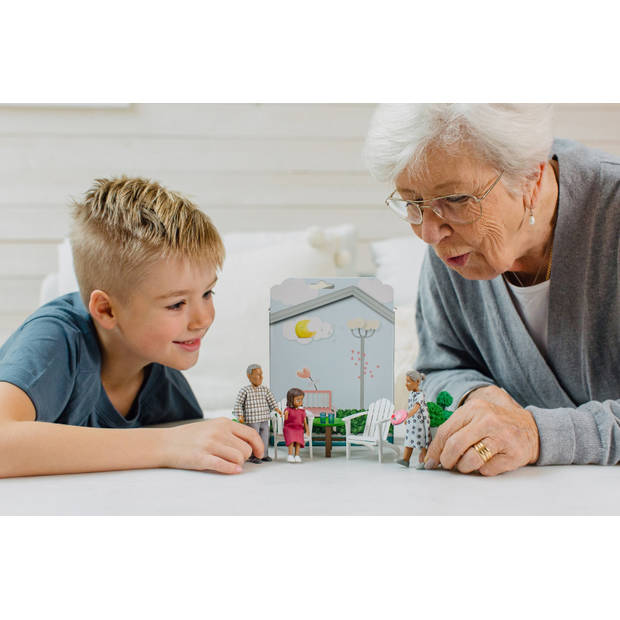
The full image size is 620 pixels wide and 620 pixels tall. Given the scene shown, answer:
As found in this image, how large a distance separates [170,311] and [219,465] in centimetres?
29

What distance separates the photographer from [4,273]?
245 cm

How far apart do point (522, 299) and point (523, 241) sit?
139 millimetres

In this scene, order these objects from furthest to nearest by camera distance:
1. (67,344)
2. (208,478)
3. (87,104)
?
1. (87,104)
2. (67,344)
3. (208,478)

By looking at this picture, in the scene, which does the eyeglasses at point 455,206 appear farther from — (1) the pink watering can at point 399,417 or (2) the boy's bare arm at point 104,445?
(2) the boy's bare arm at point 104,445

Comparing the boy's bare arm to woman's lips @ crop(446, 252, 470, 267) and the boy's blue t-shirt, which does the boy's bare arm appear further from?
woman's lips @ crop(446, 252, 470, 267)

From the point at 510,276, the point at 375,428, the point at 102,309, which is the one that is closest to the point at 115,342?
the point at 102,309

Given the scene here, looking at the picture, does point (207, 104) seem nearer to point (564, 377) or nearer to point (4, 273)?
point (4, 273)

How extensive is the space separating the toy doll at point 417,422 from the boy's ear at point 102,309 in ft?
1.73

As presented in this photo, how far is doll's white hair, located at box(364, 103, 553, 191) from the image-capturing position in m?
0.98

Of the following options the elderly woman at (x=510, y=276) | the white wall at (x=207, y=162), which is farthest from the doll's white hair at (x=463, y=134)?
the white wall at (x=207, y=162)

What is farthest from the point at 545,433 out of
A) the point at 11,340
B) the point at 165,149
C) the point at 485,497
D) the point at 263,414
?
the point at 165,149

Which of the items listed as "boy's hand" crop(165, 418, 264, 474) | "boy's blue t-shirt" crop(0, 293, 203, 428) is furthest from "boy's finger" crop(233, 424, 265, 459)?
"boy's blue t-shirt" crop(0, 293, 203, 428)

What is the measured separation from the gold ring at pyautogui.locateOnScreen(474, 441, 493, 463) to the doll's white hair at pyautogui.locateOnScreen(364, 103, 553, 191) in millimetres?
414

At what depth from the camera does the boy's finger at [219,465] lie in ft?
3.14
